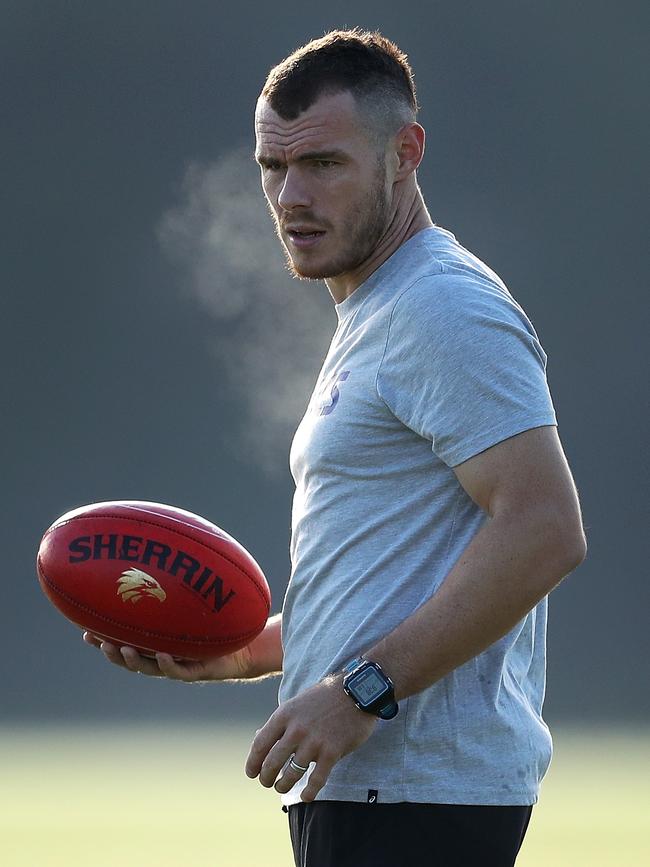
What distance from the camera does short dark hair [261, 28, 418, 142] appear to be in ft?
5.38

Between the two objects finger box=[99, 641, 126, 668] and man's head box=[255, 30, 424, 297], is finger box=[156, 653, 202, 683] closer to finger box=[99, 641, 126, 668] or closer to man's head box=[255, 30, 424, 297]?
finger box=[99, 641, 126, 668]

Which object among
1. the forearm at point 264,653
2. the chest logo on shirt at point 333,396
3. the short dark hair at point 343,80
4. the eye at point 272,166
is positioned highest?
the short dark hair at point 343,80

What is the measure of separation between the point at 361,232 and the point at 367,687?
54cm

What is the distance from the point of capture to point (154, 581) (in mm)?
1850

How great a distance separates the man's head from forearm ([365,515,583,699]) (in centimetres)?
43

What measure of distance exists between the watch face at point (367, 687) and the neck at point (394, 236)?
510 millimetres

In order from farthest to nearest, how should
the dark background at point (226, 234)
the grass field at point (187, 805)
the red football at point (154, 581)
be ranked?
the dark background at point (226, 234)
the grass field at point (187, 805)
the red football at point (154, 581)

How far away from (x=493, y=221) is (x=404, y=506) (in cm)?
861

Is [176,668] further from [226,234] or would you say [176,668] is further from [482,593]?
[226,234]

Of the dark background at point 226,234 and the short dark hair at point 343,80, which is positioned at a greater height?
the short dark hair at point 343,80

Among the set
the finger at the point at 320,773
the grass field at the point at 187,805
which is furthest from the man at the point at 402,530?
the grass field at the point at 187,805

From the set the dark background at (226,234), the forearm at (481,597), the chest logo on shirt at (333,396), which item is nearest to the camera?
the forearm at (481,597)

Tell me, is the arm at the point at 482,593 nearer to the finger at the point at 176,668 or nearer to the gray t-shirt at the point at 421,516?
the gray t-shirt at the point at 421,516

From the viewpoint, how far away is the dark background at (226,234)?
381 inches
